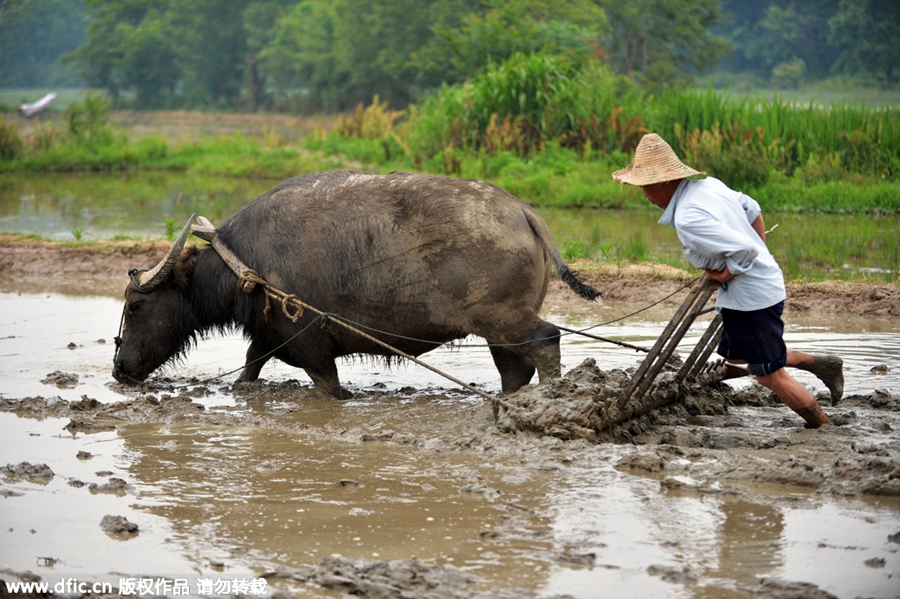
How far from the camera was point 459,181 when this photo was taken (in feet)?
18.3

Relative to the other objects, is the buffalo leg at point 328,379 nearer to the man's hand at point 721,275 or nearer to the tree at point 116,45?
the man's hand at point 721,275

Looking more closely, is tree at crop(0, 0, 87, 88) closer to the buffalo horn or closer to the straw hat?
the buffalo horn

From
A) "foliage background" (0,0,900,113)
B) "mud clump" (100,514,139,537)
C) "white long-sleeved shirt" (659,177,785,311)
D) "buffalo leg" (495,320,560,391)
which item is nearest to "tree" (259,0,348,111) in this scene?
"foliage background" (0,0,900,113)

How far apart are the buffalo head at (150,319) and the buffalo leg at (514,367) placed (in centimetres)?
204

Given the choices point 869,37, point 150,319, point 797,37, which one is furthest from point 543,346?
point 797,37

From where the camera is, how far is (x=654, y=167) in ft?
14.4

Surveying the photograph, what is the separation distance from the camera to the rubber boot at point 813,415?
455 cm

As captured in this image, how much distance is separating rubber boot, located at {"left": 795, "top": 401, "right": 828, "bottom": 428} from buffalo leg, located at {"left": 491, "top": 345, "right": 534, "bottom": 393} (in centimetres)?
161

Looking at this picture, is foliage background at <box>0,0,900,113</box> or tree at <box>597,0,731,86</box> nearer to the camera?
foliage background at <box>0,0,900,113</box>

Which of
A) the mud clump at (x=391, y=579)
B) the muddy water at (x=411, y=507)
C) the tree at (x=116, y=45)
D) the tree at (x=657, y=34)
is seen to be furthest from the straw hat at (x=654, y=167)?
the tree at (x=116, y=45)

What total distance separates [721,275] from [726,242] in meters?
0.19

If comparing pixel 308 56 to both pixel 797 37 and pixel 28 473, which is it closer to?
pixel 797 37

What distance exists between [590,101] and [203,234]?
12106 millimetres

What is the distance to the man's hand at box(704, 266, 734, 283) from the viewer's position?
4.33m
